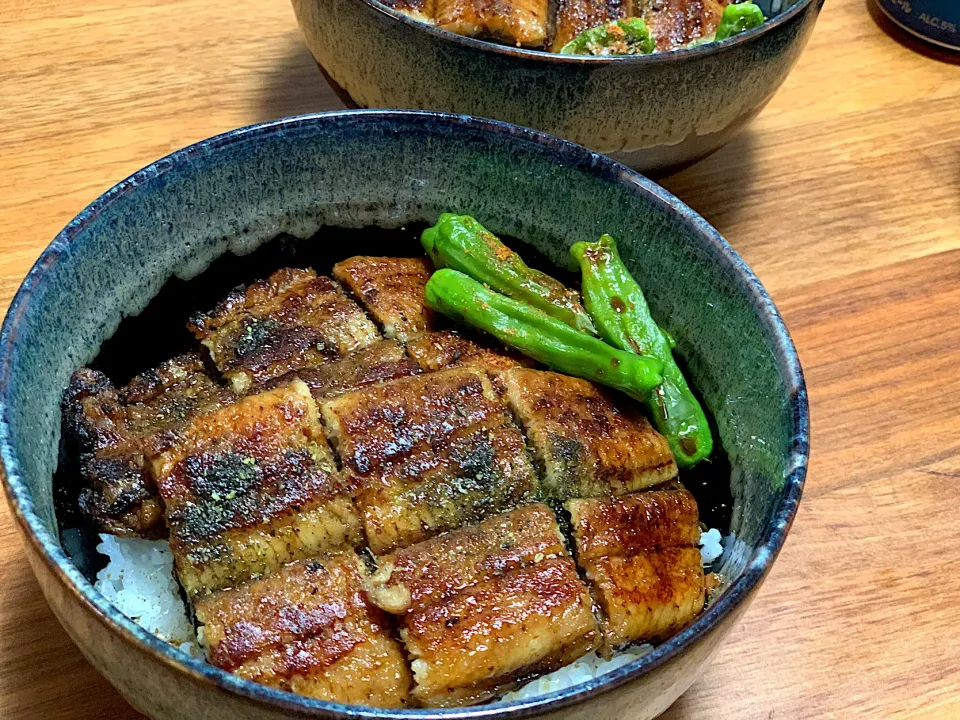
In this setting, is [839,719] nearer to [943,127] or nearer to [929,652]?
[929,652]

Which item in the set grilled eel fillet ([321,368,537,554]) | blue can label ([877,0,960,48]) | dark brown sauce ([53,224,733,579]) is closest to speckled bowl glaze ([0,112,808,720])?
dark brown sauce ([53,224,733,579])

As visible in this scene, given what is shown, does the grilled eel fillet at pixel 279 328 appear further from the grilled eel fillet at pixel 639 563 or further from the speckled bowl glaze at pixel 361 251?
the grilled eel fillet at pixel 639 563

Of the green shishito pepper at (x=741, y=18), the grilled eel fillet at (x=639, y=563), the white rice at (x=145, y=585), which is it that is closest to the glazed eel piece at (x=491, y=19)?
the green shishito pepper at (x=741, y=18)

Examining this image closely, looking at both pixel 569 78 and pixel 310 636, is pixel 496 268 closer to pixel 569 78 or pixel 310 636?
pixel 569 78

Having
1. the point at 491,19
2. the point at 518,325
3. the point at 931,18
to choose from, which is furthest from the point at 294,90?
the point at 931,18

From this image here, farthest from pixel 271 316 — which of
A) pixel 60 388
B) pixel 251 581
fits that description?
pixel 251 581

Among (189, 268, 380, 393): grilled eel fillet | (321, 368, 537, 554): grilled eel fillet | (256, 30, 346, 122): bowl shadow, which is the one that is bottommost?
(321, 368, 537, 554): grilled eel fillet

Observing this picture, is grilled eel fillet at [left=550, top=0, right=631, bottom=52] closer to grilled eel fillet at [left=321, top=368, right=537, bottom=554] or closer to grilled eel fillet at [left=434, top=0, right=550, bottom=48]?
grilled eel fillet at [left=434, top=0, right=550, bottom=48]
